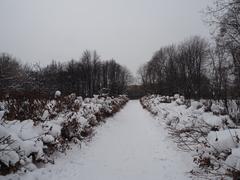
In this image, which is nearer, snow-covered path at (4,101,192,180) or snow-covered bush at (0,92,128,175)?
snow-covered bush at (0,92,128,175)

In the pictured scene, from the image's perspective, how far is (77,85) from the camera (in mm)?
47469

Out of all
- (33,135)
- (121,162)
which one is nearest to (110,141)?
(121,162)

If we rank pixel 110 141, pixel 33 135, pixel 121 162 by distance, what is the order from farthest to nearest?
pixel 110 141 < pixel 121 162 < pixel 33 135

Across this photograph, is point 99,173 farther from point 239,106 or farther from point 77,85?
point 77,85

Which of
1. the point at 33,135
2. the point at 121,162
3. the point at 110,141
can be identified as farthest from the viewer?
the point at 110,141

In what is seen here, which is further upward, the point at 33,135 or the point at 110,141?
the point at 33,135

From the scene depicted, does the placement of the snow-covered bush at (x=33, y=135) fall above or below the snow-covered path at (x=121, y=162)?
above

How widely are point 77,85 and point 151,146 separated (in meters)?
41.4

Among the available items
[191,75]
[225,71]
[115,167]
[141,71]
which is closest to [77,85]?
[191,75]

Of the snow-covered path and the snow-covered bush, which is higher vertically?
the snow-covered bush

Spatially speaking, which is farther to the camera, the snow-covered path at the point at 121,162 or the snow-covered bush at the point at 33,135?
the snow-covered path at the point at 121,162

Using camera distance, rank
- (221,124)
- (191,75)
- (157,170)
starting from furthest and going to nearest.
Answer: (191,75) < (221,124) < (157,170)

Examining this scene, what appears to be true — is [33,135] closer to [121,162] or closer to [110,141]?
[121,162]

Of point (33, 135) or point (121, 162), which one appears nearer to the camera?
point (33, 135)
